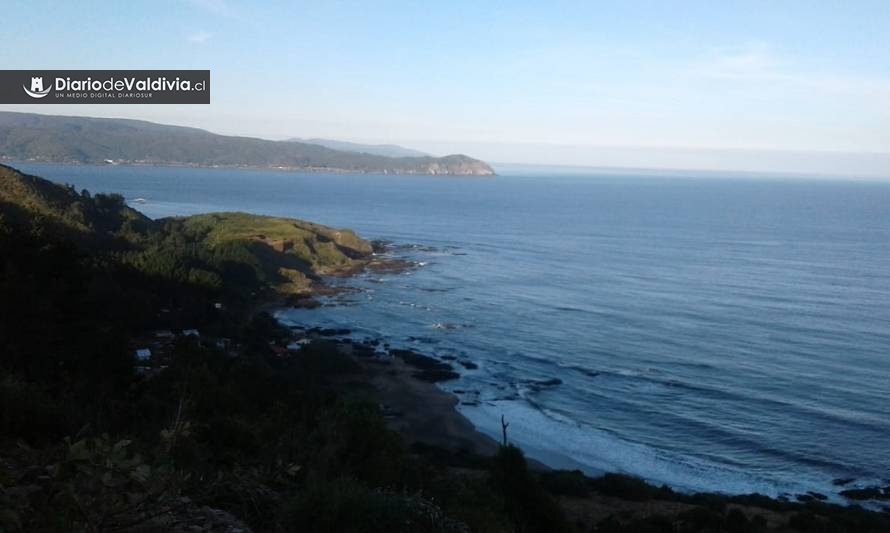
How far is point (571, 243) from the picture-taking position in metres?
78.7

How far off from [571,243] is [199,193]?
281ft

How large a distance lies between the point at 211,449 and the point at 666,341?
32.7 metres

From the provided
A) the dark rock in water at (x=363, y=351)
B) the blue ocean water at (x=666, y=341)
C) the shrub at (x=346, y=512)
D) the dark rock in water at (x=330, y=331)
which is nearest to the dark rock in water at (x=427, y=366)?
the dark rock in water at (x=363, y=351)

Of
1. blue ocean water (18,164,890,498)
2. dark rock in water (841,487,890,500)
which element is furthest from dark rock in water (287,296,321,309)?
dark rock in water (841,487,890,500)

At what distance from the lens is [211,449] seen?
797cm

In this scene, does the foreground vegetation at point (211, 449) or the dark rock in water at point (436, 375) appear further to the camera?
the dark rock in water at point (436, 375)

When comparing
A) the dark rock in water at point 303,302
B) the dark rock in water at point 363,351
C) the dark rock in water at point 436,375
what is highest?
the dark rock in water at point 303,302

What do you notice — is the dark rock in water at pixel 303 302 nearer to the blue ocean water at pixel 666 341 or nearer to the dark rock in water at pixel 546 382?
the blue ocean water at pixel 666 341

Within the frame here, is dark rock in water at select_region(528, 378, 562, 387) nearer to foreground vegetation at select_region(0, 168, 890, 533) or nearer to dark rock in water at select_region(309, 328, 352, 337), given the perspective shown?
foreground vegetation at select_region(0, 168, 890, 533)

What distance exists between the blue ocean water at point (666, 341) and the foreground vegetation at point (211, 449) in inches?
178

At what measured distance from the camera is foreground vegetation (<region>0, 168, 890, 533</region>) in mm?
3844

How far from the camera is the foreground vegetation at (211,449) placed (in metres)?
3.84

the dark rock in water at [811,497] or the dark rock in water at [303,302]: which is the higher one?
the dark rock in water at [303,302]

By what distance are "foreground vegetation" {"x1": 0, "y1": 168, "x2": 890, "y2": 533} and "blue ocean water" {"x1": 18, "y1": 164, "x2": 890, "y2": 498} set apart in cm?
452
